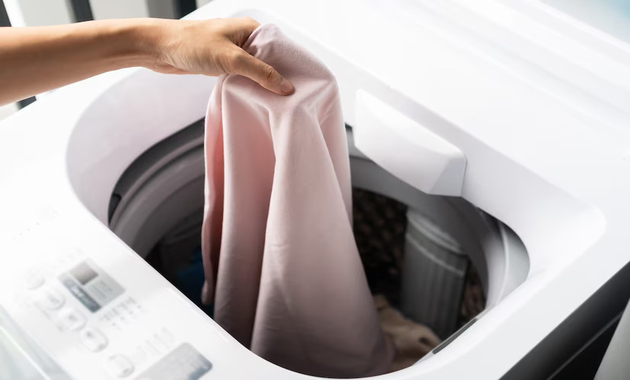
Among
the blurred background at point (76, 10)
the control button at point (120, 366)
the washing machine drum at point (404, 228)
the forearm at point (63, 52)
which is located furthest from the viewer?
the blurred background at point (76, 10)

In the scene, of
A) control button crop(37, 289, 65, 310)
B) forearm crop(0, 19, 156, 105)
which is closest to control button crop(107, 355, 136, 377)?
control button crop(37, 289, 65, 310)

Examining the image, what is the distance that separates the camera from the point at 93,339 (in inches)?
30.8

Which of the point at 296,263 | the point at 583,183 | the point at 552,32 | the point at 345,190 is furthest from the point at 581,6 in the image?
the point at 296,263

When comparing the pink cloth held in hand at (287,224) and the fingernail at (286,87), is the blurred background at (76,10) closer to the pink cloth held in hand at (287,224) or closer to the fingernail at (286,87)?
the pink cloth held in hand at (287,224)

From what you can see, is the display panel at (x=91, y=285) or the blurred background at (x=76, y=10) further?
the blurred background at (x=76, y=10)

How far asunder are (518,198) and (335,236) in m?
0.23

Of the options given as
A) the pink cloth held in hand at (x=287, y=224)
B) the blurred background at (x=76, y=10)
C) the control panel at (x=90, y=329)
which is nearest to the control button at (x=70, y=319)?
the control panel at (x=90, y=329)

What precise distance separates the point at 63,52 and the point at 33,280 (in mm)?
269

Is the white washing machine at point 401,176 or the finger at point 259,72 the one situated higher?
the finger at point 259,72

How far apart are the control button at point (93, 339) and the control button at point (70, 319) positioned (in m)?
0.01

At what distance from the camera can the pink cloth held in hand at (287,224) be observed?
2.84 ft

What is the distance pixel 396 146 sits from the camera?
3.29 feet

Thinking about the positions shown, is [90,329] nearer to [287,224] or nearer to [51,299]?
[51,299]

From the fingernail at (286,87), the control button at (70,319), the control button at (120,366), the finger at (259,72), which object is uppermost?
the finger at (259,72)
